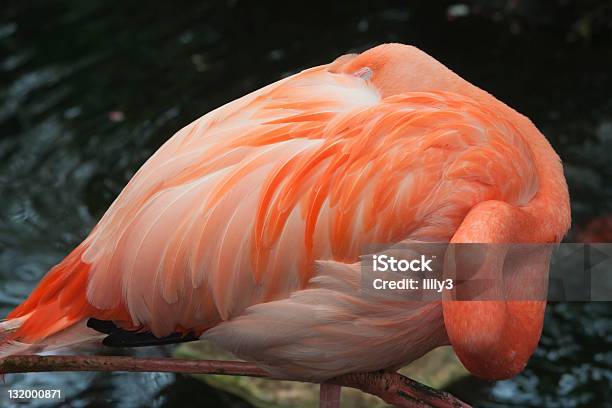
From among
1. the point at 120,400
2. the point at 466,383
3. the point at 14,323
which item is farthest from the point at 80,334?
the point at 466,383

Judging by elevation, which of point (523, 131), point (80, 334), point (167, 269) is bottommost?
point (80, 334)

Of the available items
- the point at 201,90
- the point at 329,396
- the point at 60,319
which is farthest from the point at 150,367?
the point at 201,90

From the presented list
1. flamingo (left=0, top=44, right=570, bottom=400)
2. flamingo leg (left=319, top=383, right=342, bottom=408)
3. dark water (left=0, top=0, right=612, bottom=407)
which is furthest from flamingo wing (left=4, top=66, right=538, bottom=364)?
dark water (left=0, top=0, right=612, bottom=407)

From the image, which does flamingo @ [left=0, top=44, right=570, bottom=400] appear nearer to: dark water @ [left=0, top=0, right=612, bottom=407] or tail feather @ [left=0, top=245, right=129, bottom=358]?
tail feather @ [left=0, top=245, right=129, bottom=358]

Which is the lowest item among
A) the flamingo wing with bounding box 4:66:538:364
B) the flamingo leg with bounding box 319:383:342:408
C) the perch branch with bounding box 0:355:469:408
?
the flamingo leg with bounding box 319:383:342:408

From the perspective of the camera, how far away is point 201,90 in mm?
5926

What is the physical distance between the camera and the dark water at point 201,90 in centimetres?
399

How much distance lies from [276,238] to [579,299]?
235 cm

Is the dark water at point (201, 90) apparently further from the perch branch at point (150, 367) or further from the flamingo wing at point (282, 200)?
the flamingo wing at point (282, 200)

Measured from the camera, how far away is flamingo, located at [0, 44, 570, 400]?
2441mm

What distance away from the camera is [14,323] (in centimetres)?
274

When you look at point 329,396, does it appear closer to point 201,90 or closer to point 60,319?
point 60,319

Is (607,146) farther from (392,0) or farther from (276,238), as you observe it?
(276,238)

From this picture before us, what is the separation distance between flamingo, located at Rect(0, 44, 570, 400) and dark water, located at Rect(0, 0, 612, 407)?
134 cm
